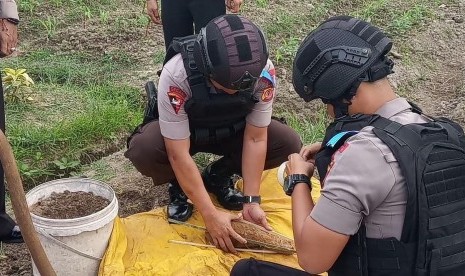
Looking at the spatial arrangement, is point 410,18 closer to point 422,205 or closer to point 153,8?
point 153,8

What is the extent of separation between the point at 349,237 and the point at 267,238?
1.11 meters

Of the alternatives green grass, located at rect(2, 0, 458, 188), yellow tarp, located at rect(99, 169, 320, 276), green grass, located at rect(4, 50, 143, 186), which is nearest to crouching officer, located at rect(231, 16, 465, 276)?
yellow tarp, located at rect(99, 169, 320, 276)

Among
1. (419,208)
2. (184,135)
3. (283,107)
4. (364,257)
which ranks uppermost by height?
(419,208)

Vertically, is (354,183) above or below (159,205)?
above

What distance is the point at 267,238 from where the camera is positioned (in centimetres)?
309

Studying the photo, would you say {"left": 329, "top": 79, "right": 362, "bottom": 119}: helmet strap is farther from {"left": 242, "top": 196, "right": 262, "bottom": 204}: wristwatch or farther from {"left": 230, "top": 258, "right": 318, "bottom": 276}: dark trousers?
{"left": 242, "top": 196, "right": 262, "bottom": 204}: wristwatch

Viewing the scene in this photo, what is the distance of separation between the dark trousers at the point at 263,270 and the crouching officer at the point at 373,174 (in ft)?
1.03

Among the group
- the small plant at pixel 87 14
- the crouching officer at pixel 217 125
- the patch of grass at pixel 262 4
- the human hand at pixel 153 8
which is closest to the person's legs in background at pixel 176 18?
the human hand at pixel 153 8

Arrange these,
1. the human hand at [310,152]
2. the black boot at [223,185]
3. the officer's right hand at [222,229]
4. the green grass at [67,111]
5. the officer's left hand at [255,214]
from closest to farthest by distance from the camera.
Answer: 1. the human hand at [310,152]
2. the officer's right hand at [222,229]
3. the officer's left hand at [255,214]
4. the black boot at [223,185]
5. the green grass at [67,111]

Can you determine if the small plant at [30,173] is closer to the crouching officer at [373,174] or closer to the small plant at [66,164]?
the small plant at [66,164]

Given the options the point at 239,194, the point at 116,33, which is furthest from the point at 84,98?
the point at 239,194

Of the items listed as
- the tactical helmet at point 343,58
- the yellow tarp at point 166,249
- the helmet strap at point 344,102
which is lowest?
the yellow tarp at point 166,249

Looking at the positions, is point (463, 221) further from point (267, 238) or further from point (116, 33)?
point (116, 33)

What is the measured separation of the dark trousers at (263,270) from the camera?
7.98 ft
